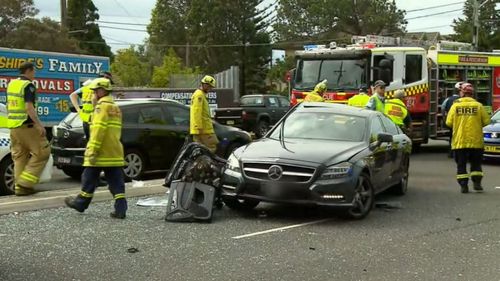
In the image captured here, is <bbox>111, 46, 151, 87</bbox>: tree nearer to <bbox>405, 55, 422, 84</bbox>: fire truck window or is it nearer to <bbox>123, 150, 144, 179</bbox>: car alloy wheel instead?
<bbox>405, 55, 422, 84</bbox>: fire truck window

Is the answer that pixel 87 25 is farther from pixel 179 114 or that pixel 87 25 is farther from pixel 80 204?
pixel 80 204

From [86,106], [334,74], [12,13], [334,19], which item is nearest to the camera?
[86,106]

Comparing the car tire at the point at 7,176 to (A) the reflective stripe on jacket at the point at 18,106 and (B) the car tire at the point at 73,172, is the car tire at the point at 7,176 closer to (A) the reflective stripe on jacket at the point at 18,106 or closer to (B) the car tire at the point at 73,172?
(A) the reflective stripe on jacket at the point at 18,106

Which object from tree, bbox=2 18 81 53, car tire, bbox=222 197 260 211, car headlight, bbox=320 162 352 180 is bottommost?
car tire, bbox=222 197 260 211

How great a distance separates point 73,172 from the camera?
11508 millimetres

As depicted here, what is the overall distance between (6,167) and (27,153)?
2.38 ft

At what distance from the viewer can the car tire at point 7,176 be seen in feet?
31.2

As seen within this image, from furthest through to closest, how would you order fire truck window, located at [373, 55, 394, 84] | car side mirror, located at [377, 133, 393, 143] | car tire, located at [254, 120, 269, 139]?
car tire, located at [254, 120, 269, 139], fire truck window, located at [373, 55, 394, 84], car side mirror, located at [377, 133, 393, 143]

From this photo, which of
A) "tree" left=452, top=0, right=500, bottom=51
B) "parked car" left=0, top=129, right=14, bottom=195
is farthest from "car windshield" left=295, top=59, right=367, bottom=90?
"tree" left=452, top=0, right=500, bottom=51

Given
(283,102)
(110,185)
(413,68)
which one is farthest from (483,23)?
(110,185)

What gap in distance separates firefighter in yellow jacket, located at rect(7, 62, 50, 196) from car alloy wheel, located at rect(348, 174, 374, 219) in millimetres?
4508

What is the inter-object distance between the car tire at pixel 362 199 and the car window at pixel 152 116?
4893 mm

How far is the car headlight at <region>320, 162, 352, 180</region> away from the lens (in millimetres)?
7322

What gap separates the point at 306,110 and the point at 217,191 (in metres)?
2.14
